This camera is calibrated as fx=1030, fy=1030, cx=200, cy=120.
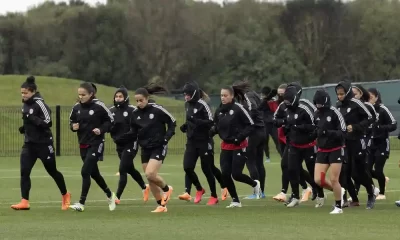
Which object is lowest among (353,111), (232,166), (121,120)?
(232,166)

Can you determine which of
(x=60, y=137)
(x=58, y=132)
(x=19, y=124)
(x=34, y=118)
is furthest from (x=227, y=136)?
(x=19, y=124)

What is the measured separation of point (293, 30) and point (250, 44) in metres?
6.06

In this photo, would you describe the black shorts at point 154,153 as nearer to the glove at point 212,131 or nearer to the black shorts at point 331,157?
the glove at point 212,131

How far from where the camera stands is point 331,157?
1625cm

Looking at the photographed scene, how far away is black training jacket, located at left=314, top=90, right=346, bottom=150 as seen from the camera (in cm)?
1619


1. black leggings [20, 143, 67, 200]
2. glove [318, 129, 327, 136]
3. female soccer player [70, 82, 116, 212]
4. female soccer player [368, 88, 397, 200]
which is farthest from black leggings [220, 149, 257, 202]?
female soccer player [368, 88, 397, 200]

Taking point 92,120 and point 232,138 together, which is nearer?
point 92,120

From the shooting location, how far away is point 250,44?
82.6 m

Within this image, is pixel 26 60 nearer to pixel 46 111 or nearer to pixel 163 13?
pixel 163 13

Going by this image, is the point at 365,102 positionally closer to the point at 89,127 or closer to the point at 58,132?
the point at 89,127

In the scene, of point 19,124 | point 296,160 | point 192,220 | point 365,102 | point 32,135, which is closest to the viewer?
point 192,220

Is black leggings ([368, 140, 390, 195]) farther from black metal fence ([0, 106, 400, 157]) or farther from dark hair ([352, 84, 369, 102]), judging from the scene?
black metal fence ([0, 106, 400, 157])

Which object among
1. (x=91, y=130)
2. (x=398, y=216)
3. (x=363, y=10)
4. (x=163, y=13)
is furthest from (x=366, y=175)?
(x=363, y=10)

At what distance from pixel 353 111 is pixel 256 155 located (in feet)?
12.5
